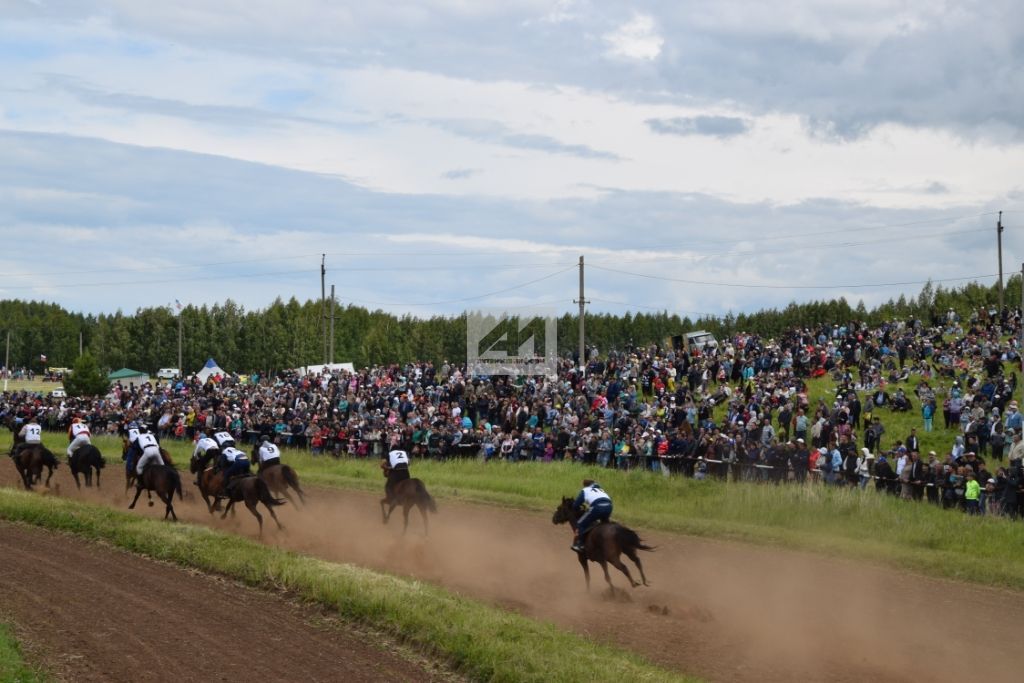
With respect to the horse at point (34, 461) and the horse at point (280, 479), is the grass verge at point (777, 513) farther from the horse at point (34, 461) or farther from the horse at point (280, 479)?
the horse at point (280, 479)

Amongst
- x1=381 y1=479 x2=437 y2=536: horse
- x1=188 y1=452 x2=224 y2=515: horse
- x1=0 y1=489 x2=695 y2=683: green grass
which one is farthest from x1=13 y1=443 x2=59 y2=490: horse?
x1=381 y1=479 x2=437 y2=536: horse

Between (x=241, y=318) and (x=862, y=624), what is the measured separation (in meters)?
115

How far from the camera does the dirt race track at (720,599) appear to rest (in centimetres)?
1445

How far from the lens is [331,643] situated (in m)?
14.3

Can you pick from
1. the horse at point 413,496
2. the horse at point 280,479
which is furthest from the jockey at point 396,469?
the horse at point 280,479

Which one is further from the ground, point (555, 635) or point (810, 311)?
point (810, 311)

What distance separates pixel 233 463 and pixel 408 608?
10.2m

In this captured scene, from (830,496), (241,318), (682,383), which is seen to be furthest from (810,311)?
(830,496)

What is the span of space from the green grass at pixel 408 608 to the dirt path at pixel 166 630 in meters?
0.40

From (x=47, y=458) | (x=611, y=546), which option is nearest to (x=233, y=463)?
(x=47, y=458)

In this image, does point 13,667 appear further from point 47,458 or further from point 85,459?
point 47,458

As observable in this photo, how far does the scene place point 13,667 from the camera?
1247 centimetres

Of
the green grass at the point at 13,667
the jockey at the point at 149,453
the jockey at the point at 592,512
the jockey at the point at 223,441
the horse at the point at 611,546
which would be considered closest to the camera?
the green grass at the point at 13,667

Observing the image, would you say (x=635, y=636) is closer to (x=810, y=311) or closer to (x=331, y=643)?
(x=331, y=643)
